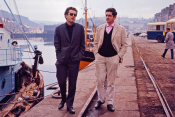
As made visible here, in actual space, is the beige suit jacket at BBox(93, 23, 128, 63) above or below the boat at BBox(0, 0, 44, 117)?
above

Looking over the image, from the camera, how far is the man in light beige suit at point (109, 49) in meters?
4.39

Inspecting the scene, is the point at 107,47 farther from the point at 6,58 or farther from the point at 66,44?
the point at 6,58

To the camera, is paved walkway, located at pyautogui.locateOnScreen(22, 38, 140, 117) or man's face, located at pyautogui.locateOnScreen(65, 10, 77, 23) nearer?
man's face, located at pyautogui.locateOnScreen(65, 10, 77, 23)

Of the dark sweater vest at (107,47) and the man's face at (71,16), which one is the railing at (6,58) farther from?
the dark sweater vest at (107,47)

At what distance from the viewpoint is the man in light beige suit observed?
173 inches

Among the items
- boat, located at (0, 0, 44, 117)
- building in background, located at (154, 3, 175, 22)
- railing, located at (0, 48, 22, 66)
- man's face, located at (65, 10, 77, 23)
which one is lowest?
boat, located at (0, 0, 44, 117)

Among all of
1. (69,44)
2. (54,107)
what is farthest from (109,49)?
(54,107)

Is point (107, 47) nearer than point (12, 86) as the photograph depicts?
Yes

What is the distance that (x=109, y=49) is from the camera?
174 inches

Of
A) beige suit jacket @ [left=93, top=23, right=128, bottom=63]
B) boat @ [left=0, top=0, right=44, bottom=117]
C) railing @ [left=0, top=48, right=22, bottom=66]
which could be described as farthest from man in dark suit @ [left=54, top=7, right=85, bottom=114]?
railing @ [left=0, top=48, right=22, bottom=66]

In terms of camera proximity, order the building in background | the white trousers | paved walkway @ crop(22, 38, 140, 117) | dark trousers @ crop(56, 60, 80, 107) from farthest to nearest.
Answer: the building in background → paved walkway @ crop(22, 38, 140, 117) → the white trousers → dark trousers @ crop(56, 60, 80, 107)

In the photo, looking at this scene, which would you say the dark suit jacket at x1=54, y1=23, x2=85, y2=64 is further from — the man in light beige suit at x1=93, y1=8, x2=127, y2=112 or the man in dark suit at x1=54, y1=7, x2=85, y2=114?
the man in light beige suit at x1=93, y1=8, x2=127, y2=112

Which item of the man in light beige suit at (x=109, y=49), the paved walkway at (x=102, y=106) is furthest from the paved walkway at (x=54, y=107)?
the man in light beige suit at (x=109, y=49)

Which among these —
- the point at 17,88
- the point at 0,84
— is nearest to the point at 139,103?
the point at 0,84
